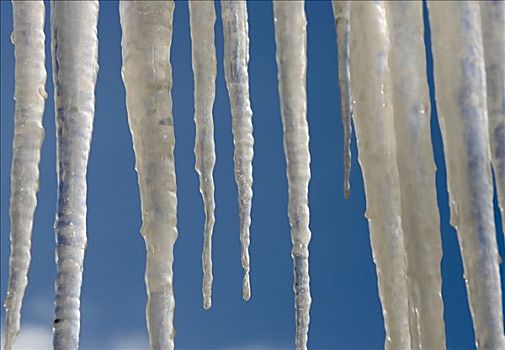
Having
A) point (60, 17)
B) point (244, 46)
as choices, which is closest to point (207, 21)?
point (244, 46)

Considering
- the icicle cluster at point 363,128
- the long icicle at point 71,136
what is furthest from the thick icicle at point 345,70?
the long icicle at point 71,136

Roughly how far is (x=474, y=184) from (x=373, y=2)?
483mm

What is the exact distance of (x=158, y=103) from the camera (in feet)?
6.75

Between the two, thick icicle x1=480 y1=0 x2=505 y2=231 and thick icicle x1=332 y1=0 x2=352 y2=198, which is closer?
thick icicle x1=332 y1=0 x2=352 y2=198

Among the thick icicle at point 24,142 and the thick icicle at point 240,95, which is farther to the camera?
the thick icicle at point 240,95

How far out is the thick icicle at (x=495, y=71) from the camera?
2.18 meters

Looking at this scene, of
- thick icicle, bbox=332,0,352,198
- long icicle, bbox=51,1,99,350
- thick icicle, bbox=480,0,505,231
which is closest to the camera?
long icicle, bbox=51,1,99,350

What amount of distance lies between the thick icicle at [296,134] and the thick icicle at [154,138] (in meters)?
0.26

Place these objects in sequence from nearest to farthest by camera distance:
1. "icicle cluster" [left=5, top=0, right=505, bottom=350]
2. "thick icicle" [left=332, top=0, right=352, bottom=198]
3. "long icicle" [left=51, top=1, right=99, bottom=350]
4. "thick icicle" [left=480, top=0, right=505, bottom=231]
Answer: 1. "long icicle" [left=51, top=1, right=99, bottom=350]
2. "icicle cluster" [left=5, top=0, right=505, bottom=350]
3. "thick icicle" [left=332, top=0, right=352, bottom=198]
4. "thick icicle" [left=480, top=0, right=505, bottom=231]

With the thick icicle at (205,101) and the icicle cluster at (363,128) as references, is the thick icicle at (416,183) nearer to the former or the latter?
the icicle cluster at (363,128)

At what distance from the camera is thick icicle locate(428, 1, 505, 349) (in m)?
2.08

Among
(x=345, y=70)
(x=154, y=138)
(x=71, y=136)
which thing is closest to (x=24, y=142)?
(x=71, y=136)

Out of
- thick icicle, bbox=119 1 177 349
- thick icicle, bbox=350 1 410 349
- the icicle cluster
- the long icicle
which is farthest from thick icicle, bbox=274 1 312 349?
the long icicle

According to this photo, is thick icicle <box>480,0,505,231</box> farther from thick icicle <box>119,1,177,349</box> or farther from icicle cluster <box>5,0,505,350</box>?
thick icicle <box>119,1,177,349</box>
